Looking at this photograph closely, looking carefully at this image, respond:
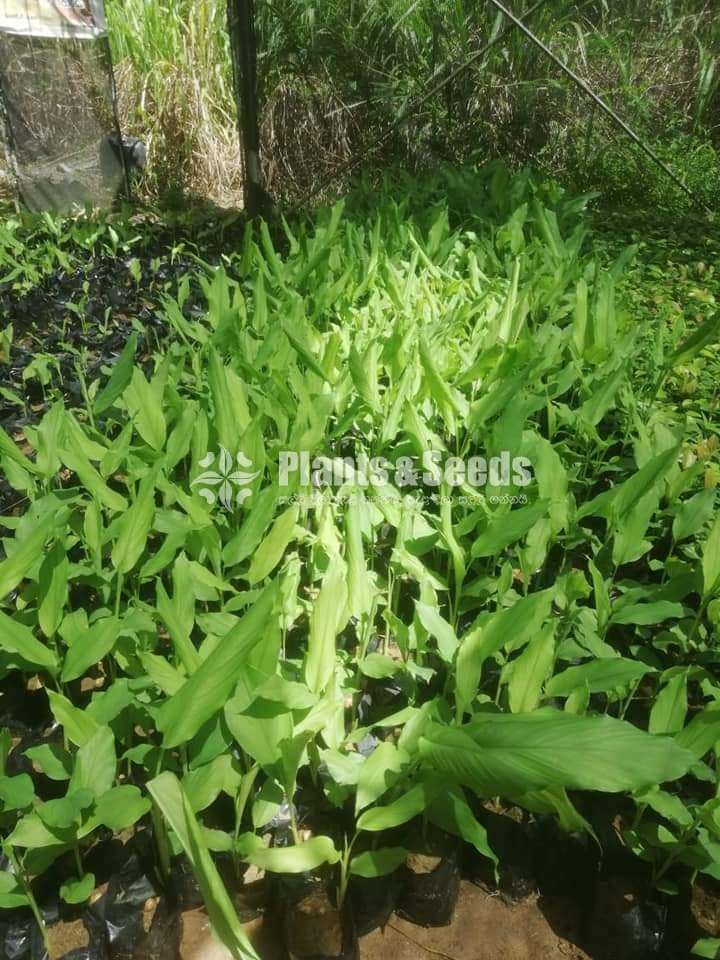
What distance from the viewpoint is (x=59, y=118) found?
412 cm

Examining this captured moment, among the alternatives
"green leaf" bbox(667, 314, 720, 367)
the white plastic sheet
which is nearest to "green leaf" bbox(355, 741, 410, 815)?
"green leaf" bbox(667, 314, 720, 367)

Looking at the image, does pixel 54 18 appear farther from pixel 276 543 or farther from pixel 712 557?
pixel 712 557

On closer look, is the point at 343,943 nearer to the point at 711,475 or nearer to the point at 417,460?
the point at 417,460

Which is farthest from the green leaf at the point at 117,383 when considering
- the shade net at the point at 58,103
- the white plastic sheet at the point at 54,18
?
the white plastic sheet at the point at 54,18

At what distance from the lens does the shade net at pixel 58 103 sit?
12.6ft

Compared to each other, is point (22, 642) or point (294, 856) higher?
point (22, 642)

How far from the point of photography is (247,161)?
11.4 ft

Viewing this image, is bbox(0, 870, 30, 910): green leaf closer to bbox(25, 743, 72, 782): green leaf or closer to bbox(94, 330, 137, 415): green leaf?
bbox(25, 743, 72, 782): green leaf

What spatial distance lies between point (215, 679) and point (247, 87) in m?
3.09

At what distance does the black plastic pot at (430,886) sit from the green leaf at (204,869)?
311mm

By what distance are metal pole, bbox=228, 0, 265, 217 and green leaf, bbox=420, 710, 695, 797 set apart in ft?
10.4

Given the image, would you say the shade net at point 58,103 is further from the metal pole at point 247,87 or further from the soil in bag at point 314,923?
the soil in bag at point 314,923

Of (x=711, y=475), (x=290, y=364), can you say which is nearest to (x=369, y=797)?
(x=290, y=364)

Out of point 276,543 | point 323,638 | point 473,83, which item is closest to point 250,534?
point 276,543
